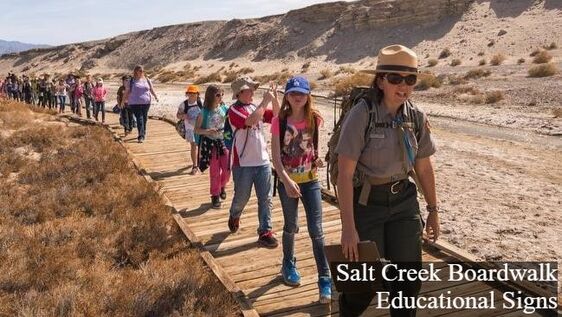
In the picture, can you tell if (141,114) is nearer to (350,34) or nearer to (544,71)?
(544,71)

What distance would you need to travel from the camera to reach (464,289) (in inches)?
178

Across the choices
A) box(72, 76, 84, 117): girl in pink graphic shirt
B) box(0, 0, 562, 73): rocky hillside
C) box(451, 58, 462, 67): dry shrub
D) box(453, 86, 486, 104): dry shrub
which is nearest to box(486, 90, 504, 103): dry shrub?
box(453, 86, 486, 104): dry shrub

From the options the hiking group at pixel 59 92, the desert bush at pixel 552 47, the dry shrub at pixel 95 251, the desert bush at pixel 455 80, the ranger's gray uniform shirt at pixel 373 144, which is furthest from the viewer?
the desert bush at pixel 552 47

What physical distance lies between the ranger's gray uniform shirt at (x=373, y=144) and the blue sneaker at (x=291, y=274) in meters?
1.83

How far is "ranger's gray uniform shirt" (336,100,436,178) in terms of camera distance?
10.0ft

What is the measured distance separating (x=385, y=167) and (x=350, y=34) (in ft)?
185

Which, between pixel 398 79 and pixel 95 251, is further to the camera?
pixel 95 251

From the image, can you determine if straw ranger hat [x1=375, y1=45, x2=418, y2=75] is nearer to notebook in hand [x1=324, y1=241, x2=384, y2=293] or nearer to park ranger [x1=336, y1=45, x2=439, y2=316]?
park ranger [x1=336, y1=45, x2=439, y2=316]

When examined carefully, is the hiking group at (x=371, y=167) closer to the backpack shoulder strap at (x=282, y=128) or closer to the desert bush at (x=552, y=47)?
the backpack shoulder strap at (x=282, y=128)

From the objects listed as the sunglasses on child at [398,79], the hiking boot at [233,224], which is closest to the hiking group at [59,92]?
the hiking boot at [233,224]

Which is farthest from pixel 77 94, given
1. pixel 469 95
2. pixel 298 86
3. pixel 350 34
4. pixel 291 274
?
pixel 350 34

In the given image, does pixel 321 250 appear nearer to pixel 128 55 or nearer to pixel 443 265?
pixel 443 265

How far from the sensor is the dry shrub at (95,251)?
14.2 ft

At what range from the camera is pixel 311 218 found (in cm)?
438
